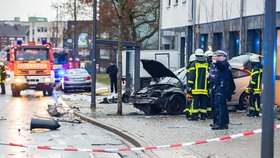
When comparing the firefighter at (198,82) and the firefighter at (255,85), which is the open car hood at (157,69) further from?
the firefighter at (255,85)

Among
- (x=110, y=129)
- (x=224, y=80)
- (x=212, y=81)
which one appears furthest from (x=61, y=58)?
(x=224, y=80)

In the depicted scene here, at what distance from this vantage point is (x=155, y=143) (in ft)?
41.3

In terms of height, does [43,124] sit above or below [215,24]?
below

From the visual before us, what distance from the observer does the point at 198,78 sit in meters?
16.7

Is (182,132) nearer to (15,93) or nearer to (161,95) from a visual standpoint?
(161,95)

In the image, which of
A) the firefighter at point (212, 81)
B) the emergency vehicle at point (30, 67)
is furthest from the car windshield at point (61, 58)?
the firefighter at point (212, 81)

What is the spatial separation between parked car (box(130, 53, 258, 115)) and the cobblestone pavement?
1.29 ft

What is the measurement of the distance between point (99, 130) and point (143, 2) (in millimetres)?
34140

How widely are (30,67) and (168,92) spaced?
15.6 m

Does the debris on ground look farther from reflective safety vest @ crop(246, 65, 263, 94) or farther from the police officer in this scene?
reflective safety vest @ crop(246, 65, 263, 94)

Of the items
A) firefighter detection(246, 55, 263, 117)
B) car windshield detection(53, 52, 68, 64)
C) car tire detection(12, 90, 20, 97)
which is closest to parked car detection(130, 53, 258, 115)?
firefighter detection(246, 55, 263, 117)

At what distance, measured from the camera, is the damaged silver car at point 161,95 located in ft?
62.4

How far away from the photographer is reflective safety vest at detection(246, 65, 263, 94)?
56.8ft

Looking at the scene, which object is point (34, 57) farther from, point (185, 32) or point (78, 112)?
point (78, 112)
